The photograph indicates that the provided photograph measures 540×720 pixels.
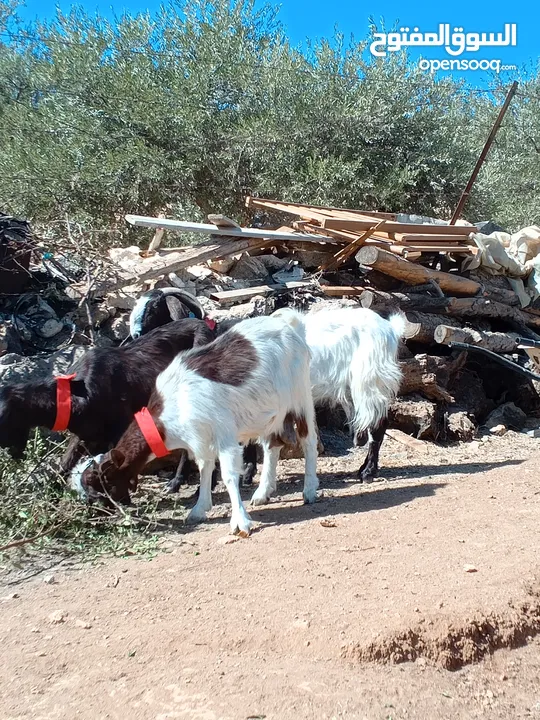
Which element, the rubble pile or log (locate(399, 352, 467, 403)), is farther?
log (locate(399, 352, 467, 403))

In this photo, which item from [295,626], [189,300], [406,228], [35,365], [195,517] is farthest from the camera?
[406,228]

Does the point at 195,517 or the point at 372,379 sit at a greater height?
the point at 372,379

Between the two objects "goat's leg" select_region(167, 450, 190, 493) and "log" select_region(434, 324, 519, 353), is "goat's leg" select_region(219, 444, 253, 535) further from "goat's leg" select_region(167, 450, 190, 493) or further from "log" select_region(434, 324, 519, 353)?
"log" select_region(434, 324, 519, 353)

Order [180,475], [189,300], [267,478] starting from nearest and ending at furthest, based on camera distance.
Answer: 1. [267,478]
2. [180,475]
3. [189,300]

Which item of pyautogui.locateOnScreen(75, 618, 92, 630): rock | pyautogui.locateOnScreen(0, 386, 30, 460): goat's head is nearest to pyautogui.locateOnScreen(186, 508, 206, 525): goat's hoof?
pyautogui.locateOnScreen(0, 386, 30, 460): goat's head

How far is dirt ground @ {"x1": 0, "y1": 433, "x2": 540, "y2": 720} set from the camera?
3.22 m

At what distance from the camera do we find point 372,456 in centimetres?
744

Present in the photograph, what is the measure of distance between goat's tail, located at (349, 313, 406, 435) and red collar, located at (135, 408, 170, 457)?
258cm

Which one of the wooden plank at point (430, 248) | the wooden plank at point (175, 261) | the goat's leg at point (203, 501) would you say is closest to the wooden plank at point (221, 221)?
the wooden plank at point (175, 261)

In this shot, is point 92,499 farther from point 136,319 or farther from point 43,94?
point 43,94

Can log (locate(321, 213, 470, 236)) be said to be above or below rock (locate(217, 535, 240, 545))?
above

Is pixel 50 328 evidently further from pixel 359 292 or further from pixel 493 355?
pixel 493 355

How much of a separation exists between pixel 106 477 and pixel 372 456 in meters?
2.90

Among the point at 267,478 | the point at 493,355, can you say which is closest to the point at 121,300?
the point at 267,478
